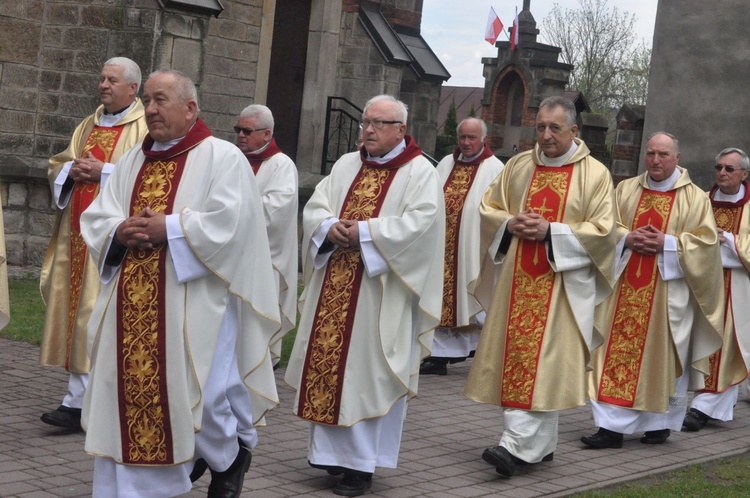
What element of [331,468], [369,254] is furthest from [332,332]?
[331,468]

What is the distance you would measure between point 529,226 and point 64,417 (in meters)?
2.92

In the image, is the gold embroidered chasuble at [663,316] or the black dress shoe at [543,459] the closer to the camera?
the black dress shoe at [543,459]

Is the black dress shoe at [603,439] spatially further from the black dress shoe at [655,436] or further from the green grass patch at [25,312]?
the green grass patch at [25,312]

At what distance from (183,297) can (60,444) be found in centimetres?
197

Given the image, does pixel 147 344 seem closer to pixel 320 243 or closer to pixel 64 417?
pixel 320 243

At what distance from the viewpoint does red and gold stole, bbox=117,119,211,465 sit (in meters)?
5.54

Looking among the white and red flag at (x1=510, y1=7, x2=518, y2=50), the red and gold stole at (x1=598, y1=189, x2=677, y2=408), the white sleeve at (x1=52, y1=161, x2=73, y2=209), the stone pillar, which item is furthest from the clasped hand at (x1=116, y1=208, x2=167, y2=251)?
the white and red flag at (x1=510, y1=7, x2=518, y2=50)

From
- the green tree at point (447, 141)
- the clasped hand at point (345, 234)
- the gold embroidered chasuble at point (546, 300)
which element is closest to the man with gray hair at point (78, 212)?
the clasped hand at point (345, 234)

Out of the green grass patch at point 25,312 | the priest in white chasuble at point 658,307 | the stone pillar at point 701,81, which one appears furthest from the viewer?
the stone pillar at point 701,81

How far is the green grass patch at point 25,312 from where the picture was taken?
417 inches

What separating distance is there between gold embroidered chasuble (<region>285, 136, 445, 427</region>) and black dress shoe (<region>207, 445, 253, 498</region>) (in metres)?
0.91

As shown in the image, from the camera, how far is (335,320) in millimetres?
6918

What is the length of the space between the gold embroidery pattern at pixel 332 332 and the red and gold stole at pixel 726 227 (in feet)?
12.1

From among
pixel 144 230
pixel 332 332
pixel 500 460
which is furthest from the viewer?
pixel 500 460
